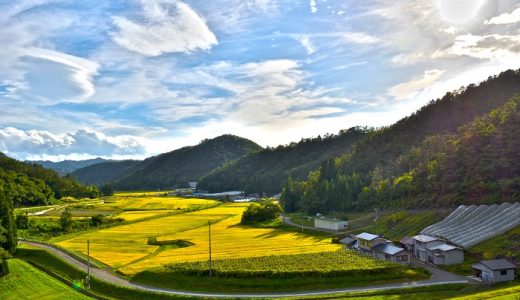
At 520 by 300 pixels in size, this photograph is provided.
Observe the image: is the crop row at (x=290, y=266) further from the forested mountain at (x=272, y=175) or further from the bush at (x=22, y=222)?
the forested mountain at (x=272, y=175)

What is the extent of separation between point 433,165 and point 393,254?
42578 mm

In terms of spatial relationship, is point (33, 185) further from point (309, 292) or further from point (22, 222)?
point (309, 292)

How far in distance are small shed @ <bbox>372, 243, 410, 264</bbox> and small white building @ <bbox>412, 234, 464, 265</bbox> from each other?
8.74 feet

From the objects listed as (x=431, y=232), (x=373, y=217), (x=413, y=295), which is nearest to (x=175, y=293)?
(x=413, y=295)

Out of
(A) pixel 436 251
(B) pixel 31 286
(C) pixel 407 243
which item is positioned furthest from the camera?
(C) pixel 407 243

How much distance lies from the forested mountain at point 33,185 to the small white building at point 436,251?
294 feet

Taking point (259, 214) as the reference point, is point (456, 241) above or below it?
below

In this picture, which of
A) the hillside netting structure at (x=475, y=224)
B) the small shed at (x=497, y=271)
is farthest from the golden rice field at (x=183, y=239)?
the small shed at (x=497, y=271)

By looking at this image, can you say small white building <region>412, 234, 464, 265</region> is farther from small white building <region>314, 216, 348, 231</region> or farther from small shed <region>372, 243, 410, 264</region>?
small white building <region>314, 216, 348, 231</region>

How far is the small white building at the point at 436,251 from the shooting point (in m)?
45.2

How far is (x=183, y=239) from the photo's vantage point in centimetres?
6209

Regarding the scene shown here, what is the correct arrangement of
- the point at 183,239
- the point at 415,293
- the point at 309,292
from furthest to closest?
the point at 183,239 < the point at 309,292 < the point at 415,293

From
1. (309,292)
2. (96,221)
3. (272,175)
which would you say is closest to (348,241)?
(309,292)

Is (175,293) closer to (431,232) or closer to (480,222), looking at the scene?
(431,232)
